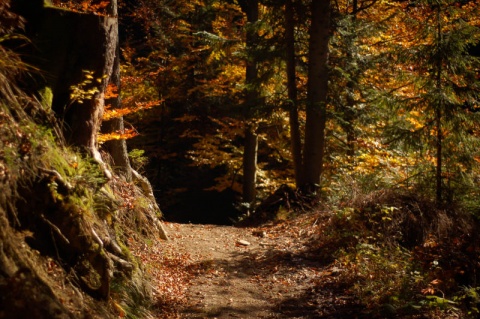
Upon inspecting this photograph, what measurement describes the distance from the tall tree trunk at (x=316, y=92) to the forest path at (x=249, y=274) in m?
2.30

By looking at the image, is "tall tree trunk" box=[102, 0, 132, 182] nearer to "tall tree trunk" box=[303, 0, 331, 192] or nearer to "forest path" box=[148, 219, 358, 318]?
"forest path" box=[148, 219, 358, 318]

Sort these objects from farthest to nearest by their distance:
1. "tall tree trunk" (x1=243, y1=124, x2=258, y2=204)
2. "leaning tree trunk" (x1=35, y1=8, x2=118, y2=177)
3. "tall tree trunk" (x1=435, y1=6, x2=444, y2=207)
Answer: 1. "tall tree trunk" (x1=243, y1=124, x2=258, y2=204)
2. "tall tree trunk" (x1=435, y1=6, x2=444, y2=207)
3. "leaning tree trunk" (x1=35, y1=8, x2=118, y2=177)

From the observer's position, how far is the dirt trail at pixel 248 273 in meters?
7.00

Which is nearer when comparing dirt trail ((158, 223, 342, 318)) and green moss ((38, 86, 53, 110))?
green moss ((38, 86, 53, 110))

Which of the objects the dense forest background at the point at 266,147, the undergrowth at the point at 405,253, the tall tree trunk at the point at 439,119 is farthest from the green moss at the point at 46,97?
the tall tree trunk at the point at 439,119

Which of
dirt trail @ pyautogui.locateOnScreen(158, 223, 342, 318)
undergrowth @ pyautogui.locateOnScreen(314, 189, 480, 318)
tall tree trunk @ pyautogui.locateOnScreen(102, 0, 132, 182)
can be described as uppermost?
tall tree trunk @ pyautogui.locateOnScreen(102, 0, 132, 182)

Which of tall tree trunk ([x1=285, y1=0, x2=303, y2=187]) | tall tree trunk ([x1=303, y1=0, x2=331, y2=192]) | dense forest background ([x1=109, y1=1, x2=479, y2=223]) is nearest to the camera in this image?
dense forest background ([x1=109, y1=1, x2=479, y2=223])

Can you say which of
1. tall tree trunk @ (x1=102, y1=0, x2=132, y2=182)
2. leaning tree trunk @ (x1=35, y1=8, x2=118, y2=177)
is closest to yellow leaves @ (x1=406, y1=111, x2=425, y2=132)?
tall tree trunk @ (x1=102, y1=0, x2=132, y2=182)

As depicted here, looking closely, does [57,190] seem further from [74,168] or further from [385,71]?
[385,71]

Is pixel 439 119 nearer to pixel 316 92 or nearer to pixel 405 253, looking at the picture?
pixel 405 253

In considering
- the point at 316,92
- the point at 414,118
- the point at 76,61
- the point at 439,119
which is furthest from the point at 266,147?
the point at 76,61

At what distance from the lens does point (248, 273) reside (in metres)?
8.72

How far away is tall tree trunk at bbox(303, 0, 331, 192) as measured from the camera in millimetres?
13258

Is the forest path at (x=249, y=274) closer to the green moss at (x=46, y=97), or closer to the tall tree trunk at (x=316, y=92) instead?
the tall tree trunk at (x=316, y=92)
